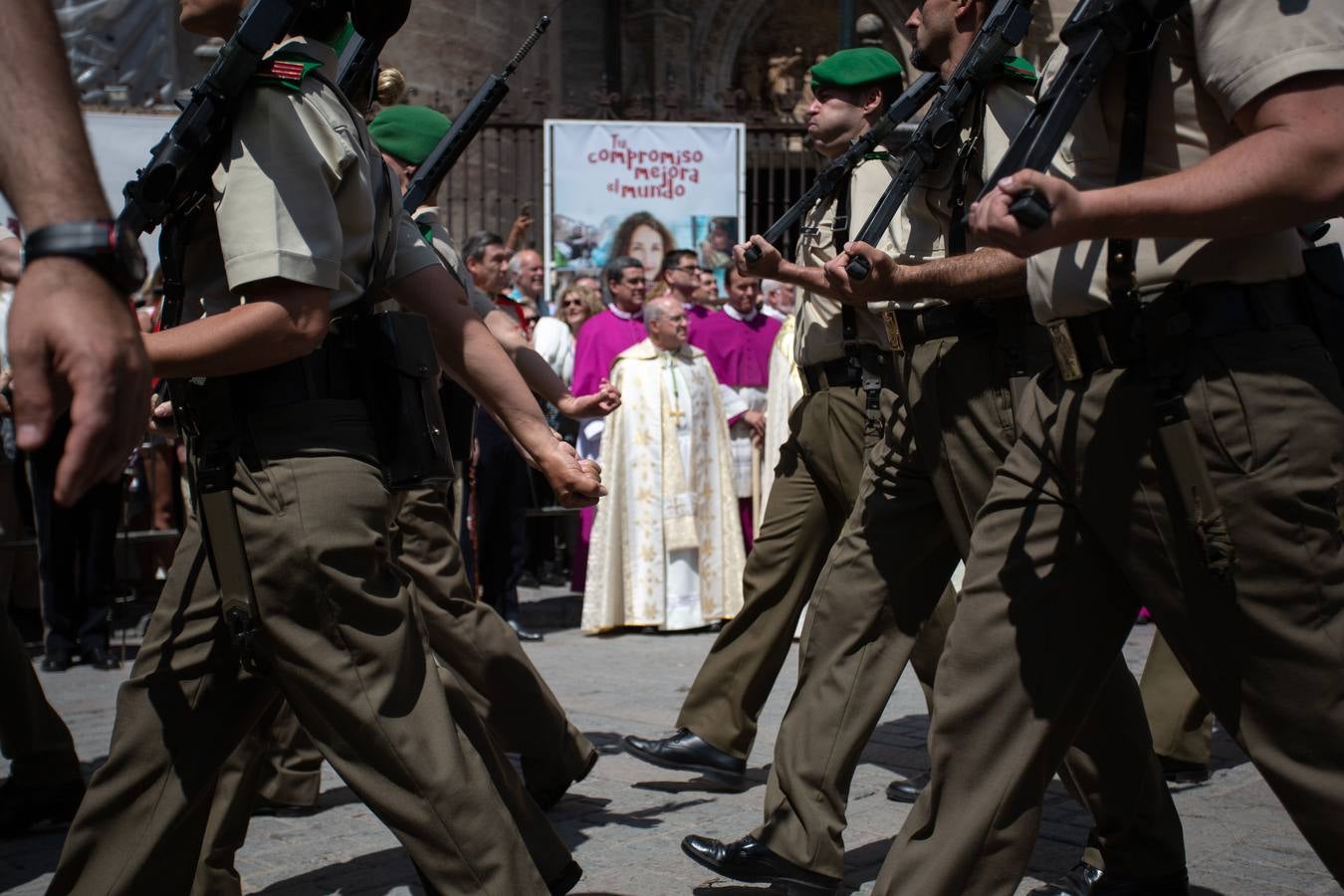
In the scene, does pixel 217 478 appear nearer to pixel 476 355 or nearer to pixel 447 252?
pixel 476 355

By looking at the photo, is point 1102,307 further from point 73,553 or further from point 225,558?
point 73,553

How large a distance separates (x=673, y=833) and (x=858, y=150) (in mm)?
2071

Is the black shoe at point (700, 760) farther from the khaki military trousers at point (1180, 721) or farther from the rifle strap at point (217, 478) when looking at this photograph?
the rifle strap at point (217, 478)

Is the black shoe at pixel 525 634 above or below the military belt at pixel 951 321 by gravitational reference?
below

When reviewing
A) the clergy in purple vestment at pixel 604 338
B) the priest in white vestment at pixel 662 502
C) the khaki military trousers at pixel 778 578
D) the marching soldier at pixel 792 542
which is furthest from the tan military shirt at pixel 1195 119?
the clergy in purple vestment at pixel 604 338

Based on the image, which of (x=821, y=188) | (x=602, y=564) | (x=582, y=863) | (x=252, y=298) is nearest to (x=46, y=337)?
(x=252, y=298)

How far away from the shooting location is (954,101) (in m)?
3.87

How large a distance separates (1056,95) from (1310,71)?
0.39 meters

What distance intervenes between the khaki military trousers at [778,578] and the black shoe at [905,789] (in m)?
0.34

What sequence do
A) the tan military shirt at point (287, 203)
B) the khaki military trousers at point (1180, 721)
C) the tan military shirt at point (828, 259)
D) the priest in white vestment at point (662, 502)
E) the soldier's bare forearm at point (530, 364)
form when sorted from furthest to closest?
the priest in white vestment at point (662, 502) < the khaki military trousers at point (1180, 721) < the tan military shirt at point (828, 259) < the soldier's bare forearm at point (530, 364) < the tan military shirt at point (287, 203)

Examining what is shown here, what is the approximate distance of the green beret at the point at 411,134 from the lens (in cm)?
505

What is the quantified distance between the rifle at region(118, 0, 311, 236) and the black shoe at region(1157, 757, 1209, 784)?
11.8 feet

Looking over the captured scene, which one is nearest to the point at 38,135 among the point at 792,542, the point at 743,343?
the point at 792,542

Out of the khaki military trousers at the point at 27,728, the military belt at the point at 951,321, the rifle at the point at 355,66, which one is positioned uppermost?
the rifle at the point at 355,66
